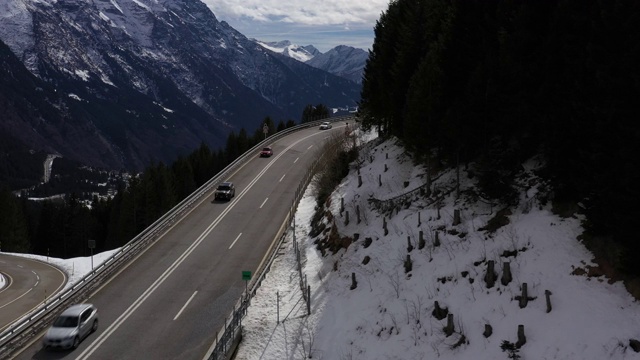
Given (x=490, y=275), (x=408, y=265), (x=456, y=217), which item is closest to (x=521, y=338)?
(x=490, y=275)

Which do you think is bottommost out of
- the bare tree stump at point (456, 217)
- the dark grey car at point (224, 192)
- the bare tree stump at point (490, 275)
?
the dark grey car at point (224, 192)

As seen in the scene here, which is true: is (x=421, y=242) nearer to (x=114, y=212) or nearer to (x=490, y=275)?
(x=490, y=275)

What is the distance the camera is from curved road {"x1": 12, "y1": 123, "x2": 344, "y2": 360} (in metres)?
19.9

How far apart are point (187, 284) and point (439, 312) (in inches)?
581

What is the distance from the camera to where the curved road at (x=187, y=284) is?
19938mm

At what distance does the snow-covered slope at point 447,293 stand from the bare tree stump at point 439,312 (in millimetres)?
118

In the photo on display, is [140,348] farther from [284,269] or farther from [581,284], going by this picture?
[581,284]

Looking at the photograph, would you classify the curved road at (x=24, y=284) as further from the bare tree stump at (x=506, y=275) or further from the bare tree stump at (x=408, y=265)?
the bare tree stump at (x=506, y=275)

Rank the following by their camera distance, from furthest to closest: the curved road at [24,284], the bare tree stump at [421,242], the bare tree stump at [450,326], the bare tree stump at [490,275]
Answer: the curved road at [24,284], the bare tree stump at [421,242], the bare tree stump at [490,275], the bare tree stump at [450,326]

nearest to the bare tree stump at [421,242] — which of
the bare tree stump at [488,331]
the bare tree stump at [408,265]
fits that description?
the bare tree stump at [408,265]

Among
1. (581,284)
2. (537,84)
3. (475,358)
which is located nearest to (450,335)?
(475,358)

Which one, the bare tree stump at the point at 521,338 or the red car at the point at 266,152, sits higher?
the red car at the point at 266,152

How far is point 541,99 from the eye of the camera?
1964 cm

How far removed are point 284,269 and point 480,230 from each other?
12.3 m
